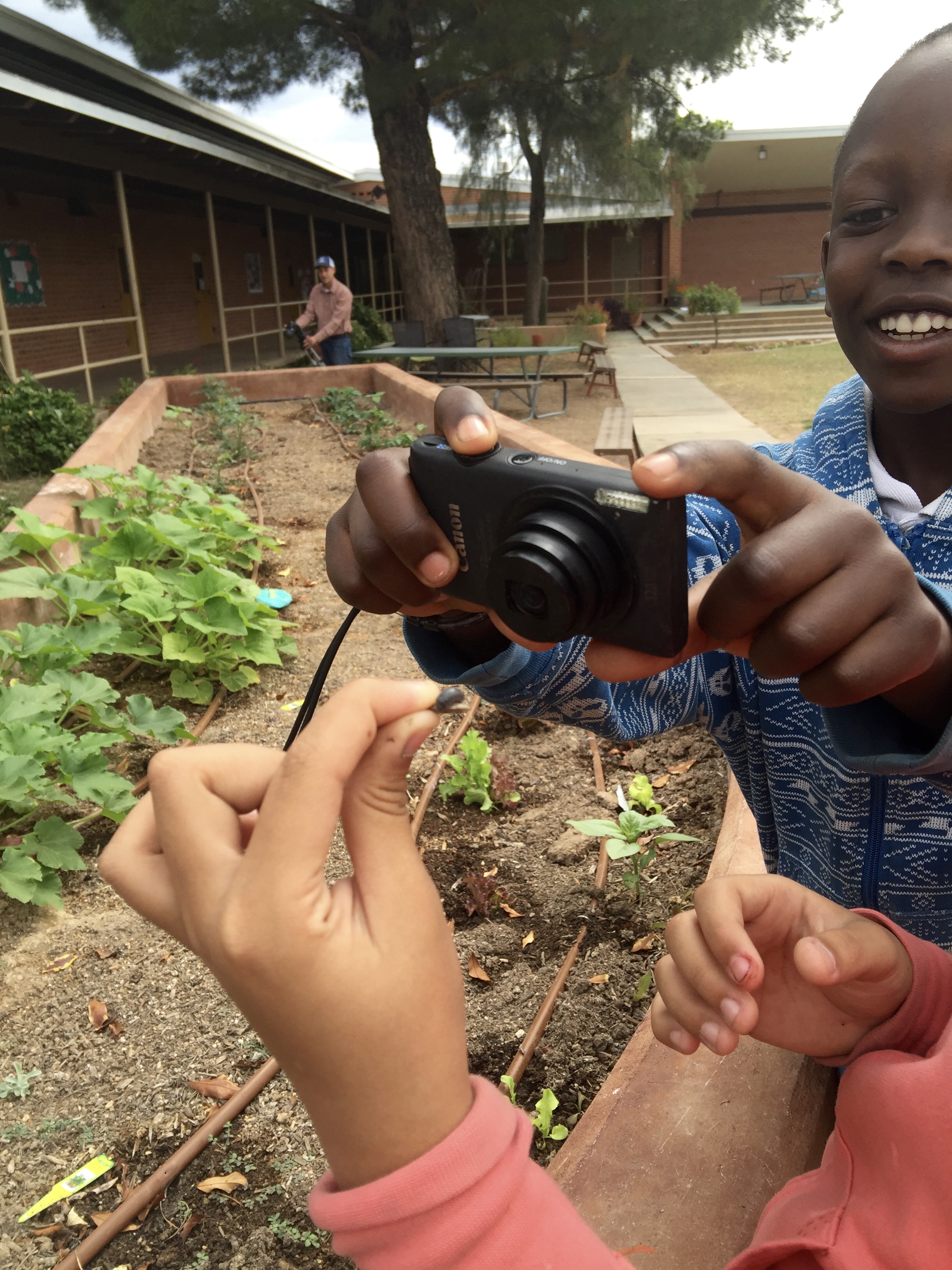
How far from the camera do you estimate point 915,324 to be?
125 cm

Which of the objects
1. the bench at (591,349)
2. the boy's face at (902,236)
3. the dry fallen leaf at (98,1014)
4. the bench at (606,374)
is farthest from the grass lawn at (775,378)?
the dry fallen leaf at (98,1014)

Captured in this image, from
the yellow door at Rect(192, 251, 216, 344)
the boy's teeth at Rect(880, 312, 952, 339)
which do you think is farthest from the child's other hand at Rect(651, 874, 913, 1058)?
the yellow door at Rect(192, 251, 216, 344)

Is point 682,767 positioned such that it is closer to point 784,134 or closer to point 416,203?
point 416,203

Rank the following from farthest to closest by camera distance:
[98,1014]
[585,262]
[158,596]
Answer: [585,262] → [158,596] → [98,1014]

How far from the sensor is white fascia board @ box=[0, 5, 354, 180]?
11555 millimetres

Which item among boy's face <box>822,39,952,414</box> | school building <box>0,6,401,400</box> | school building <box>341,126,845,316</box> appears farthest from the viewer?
school building <box>341,126,845,316</box>

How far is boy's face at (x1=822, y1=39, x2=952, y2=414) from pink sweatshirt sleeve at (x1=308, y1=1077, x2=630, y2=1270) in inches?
41.2

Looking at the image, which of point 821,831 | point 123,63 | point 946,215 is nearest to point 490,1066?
point 821,831

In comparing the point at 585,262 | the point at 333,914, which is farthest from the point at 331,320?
the point at 585,262

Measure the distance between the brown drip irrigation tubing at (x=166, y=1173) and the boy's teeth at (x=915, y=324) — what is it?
1330mm

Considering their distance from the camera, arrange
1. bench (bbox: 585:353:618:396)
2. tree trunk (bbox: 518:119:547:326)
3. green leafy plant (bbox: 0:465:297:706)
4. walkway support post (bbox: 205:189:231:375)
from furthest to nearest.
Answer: tree trunk (bbox: 518:119:547:326) < bench (bbox: 585:353:618:396) < walkway support post (bbox: 205:189:231:375) < green leafy plant (bbox: 0:465:297:706)

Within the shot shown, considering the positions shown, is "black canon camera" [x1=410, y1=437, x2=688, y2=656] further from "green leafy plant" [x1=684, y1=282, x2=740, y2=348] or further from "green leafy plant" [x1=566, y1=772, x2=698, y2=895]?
"green leafy plant" [x1=684, y1=282, x2=740, y2=348]

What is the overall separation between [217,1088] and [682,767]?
1.59 metres

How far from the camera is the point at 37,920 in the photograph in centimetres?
218
